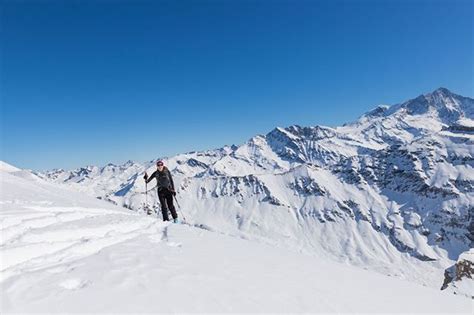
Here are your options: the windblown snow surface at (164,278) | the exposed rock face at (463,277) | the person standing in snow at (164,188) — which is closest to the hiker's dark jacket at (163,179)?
the person standing in snow at (164,188)

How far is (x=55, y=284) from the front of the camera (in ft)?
23.9

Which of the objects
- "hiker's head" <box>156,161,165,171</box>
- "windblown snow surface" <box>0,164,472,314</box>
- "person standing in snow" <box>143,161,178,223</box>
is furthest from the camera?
"person standing in snow" <box>143,161,178,223</box>

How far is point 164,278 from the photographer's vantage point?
8102 mm

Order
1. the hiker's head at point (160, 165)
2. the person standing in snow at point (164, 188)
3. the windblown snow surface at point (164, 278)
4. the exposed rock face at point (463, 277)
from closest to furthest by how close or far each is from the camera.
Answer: the windblown snow surface at point (164, 278)
the hiker's head at point (160, 165)
the person standing in snow at point (164, 188)
the exposed rock face at point (463, 277)

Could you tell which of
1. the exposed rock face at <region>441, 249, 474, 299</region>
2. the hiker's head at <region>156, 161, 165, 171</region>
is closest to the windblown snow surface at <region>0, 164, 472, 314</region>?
the hiker's head at <region>156, 161, 165, 171</region>

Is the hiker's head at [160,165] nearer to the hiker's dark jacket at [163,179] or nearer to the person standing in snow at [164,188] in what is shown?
the person standing in snow at [164,188]

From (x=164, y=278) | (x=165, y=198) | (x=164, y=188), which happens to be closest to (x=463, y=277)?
(x=165, y=198)

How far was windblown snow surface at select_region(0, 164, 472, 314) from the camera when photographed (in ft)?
22.4

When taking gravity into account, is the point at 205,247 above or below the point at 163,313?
above

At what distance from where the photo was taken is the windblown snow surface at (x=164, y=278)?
6.82 meters

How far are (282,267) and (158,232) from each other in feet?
20.1

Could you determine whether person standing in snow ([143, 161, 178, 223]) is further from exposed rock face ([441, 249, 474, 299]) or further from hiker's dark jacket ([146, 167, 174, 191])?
exposed rock face ([441, 249, 474, 299])

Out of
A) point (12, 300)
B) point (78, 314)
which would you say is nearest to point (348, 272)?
point (78, 314)

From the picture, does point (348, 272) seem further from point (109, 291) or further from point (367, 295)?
point (109, 291)
